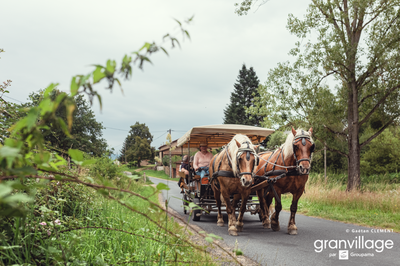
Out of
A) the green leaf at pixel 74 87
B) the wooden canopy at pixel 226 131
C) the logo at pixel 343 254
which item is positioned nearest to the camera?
the green leaf at pixel 74 87

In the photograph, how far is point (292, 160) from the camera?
6.04 metres

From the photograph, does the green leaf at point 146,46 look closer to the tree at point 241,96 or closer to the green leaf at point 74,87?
the green leaf at point 74,87

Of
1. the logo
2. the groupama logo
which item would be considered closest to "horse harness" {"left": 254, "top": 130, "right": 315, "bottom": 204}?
the groupama logo

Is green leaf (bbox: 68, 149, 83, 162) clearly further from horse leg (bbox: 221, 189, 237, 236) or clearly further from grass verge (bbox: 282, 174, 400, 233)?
grass verge (bbox: 282, 174, 400, 233)

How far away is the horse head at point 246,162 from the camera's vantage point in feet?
17.6

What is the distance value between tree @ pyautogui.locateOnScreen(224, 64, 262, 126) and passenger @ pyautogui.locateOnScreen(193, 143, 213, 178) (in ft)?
101

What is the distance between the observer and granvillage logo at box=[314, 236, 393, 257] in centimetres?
484

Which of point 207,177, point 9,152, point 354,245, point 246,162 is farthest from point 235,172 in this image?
point 9,152

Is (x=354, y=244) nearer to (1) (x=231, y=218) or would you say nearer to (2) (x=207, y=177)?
(1) (x=231, y=218)

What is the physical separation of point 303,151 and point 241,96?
119ft

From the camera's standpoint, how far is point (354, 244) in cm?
517

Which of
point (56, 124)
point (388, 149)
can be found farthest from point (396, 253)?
point (388, 149)

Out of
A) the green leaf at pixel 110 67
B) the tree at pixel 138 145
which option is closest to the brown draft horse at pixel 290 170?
the green leaf at pixel 110 67

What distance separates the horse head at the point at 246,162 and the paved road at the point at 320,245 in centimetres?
105
